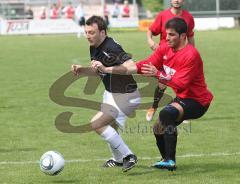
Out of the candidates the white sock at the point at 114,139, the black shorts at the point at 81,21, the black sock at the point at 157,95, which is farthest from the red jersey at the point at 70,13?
the white sock at the point at 114,139

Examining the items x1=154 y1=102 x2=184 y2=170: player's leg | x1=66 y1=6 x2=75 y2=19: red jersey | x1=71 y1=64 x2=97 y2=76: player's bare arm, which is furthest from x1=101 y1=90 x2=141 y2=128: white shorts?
x1=66 y1=6 x2=75 y2=19: red jersey

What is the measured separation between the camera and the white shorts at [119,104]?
8102 millimetres

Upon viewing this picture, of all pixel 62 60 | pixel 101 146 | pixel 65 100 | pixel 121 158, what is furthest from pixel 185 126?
pixel 62 60

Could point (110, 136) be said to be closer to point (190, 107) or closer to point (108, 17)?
point (190, 107)

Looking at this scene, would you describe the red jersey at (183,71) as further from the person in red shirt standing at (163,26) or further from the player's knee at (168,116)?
the person in red shirt standing at (163,26)

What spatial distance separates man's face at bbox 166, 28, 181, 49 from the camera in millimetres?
7691

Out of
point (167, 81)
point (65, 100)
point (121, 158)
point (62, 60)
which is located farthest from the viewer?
point (62, 60)

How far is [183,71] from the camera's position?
7719 mm

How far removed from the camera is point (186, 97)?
798 centimetres

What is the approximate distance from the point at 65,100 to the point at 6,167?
6420 mm

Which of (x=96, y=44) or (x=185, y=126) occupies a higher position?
(x=96, y=44)

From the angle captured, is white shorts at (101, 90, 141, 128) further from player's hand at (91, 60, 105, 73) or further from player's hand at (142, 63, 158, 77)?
player's hand at (142, 63, 158, 77)

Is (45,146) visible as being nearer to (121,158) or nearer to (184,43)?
(121,158)

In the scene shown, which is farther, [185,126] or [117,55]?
[185,126]
